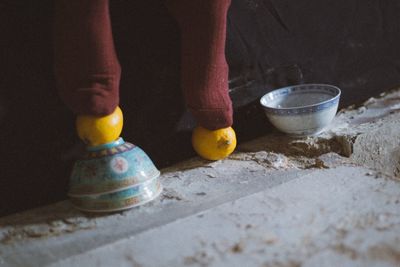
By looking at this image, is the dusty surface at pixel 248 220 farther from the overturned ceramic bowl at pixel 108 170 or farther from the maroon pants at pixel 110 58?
the maroon pants at pixel 110 58

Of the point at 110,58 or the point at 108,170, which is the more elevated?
the point at 110,58

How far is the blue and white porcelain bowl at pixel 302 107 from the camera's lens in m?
1.41

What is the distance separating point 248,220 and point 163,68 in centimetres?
49

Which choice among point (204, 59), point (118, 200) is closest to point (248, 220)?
point (118, 200)

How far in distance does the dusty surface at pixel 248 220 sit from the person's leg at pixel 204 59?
154mm

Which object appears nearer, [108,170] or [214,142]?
[108,170]

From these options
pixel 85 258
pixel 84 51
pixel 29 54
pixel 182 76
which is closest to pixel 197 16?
pixel 182 76

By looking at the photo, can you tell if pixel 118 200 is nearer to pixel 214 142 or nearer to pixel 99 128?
pixel 99 128

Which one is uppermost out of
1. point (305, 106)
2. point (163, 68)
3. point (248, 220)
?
point (163, 68)

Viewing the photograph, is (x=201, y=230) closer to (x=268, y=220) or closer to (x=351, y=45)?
(x=268, y=220)

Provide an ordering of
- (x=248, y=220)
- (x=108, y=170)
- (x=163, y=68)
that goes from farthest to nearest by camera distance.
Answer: (x=163, y=68)
(x=108, y=170)
(x=248, y=220)

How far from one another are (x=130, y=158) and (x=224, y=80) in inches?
12.6

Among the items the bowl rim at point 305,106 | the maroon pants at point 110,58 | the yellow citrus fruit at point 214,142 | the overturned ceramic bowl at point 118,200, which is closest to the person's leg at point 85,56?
the maroon pants at point 110,58

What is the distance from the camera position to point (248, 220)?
3.53 feet
